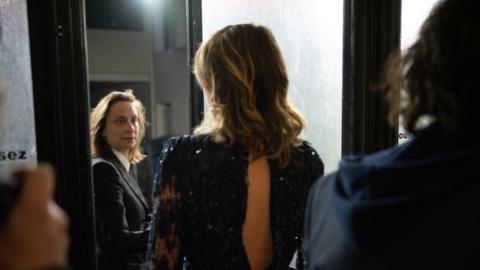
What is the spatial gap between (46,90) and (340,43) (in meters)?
0.95

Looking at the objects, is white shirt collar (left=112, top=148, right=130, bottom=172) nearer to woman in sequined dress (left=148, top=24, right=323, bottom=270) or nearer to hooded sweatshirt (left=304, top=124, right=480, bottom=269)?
woman in sequined dress (left=148, top=24, right=323, bottom=270)

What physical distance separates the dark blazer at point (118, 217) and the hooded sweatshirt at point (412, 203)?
1.02 meters

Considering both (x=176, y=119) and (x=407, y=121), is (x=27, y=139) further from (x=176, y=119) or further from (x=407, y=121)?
(x=176, y=119)

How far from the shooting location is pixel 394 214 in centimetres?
54

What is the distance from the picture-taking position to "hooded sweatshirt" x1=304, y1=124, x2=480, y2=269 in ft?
1.71

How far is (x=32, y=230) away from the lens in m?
0.43

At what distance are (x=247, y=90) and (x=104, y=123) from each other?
3.51 feet

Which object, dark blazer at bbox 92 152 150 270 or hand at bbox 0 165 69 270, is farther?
dark blazer at bbox 92 152 150 270

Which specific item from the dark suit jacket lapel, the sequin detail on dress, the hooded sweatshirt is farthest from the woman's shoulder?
the dark suit jacket lapel

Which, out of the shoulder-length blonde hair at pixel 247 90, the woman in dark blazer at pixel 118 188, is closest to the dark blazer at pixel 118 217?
the woman in dark blazer at pixel 118 188

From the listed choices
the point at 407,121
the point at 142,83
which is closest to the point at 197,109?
the point at 407,121

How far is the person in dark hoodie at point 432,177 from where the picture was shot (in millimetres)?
524

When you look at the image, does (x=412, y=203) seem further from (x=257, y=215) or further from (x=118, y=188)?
(x=118, y=188)

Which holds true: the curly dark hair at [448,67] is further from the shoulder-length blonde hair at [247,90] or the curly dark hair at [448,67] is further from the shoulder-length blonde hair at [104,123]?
the shoulder-length blonde hair at [104,123]
